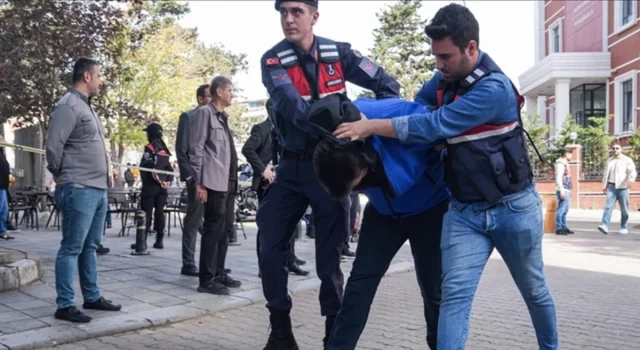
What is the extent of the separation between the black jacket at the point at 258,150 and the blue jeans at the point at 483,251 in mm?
4077

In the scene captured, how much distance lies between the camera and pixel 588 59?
3014cm

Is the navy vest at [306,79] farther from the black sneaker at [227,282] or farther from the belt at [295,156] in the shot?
the black sneaker at [227,282]

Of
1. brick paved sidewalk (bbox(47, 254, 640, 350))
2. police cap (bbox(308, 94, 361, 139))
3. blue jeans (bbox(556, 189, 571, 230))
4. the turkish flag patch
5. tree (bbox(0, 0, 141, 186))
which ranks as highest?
tree (bbox(0, 0, 141, 186))

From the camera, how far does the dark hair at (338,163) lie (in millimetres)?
2936

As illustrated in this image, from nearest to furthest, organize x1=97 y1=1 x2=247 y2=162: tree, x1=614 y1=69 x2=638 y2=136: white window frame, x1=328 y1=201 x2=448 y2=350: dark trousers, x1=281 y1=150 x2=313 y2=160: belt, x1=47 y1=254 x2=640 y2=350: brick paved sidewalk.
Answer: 1. x1=328 y1=201 x2=448 y2=350: dark trousers
2. x1=281 y1=150 x2=313 y2=160: belt
3. x1=47 y1=254 x2=640 y2=350: brick paved sidewalk
4. x1=614 y1=69 x2=638 y2=136: white window frame
5. x1=97 y1=1 x2=247 y2=162: tree

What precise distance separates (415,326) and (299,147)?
205 centimetres

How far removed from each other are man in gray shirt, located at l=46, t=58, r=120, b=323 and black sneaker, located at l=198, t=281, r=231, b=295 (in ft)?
3.78

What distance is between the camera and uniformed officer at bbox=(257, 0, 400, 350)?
3.69 m

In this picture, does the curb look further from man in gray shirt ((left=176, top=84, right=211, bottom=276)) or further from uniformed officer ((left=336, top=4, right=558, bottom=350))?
uniformed officer ((left=336, top=4, right=558, bottom=350))

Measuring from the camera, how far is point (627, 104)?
94.7 feet

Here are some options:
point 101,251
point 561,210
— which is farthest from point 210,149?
point 561,210

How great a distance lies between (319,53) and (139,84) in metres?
27.0

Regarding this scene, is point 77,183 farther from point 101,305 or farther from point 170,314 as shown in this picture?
point 170,314

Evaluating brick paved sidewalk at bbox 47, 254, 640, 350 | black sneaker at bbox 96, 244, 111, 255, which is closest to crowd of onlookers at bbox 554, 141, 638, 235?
brick paved sidewalk at bbox 47, 254, 640, 350
